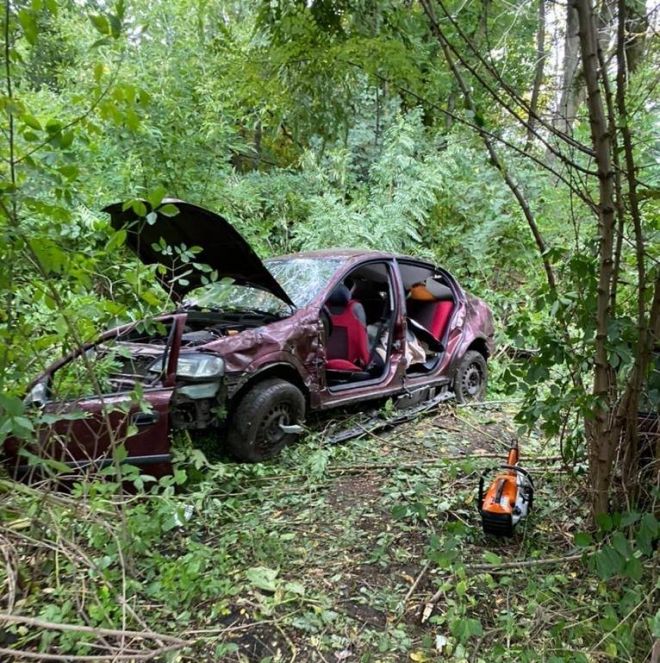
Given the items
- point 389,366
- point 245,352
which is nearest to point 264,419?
point 245,352

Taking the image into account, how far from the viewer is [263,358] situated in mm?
3674

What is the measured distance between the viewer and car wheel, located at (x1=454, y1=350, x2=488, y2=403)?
5.45 meters

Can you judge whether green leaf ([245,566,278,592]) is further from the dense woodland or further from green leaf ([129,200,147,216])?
green leaf ([129,200,147,216])

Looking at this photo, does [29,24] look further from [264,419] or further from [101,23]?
[264,419]

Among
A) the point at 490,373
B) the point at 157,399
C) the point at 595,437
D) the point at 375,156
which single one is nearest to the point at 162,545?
the point at 157,399

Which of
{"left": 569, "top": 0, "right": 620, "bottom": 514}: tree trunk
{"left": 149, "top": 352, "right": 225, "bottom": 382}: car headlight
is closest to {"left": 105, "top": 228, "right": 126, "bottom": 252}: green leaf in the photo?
{"left": 149, "top": 352, "right": 225, "bottom": 382}: car headlight

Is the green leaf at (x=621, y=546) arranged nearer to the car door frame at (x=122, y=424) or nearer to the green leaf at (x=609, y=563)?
the green leaf at (x=609, y=563)

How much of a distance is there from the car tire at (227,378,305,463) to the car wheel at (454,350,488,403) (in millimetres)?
2173

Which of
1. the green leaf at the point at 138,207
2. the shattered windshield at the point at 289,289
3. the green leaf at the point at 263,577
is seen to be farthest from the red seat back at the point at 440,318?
the green leaf at the point at 138,207

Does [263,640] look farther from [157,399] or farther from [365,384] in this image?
[365,384]

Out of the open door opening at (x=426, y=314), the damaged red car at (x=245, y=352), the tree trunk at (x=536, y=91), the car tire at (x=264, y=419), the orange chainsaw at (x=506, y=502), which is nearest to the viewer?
the tree trunk at (x=536, y=91)

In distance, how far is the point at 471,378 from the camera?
573 cm

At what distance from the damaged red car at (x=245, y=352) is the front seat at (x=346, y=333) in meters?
0.01

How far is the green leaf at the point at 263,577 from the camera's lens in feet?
7.77
